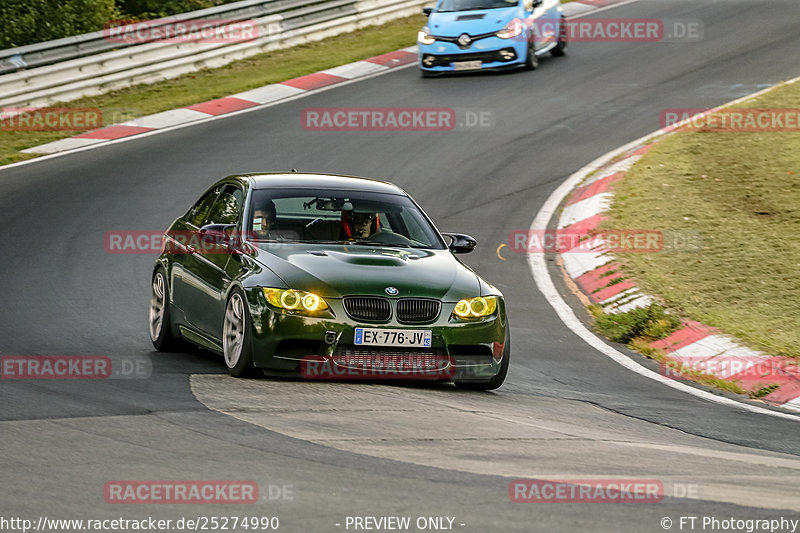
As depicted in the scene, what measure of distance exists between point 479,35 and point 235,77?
4.98 m

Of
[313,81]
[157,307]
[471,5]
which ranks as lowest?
[157,307]

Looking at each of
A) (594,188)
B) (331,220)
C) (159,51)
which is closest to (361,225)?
(331,220)

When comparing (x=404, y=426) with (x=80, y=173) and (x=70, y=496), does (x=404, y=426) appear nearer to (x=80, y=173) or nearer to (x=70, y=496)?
(x=70, y=496)

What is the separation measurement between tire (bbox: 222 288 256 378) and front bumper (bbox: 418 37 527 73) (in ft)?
49.3

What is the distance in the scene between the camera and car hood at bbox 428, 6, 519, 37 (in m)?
23.0

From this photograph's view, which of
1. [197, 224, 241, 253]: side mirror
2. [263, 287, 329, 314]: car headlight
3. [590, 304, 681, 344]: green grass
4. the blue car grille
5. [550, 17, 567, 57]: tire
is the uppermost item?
[550, 17, 567, 57]: tire

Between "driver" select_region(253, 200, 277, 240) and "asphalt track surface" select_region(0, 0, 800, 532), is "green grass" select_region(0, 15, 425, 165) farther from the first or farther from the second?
"driver" select_region(253, 200, 277, 240)

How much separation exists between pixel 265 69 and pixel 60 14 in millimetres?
4117

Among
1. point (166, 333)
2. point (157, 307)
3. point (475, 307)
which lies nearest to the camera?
point (475, 307)

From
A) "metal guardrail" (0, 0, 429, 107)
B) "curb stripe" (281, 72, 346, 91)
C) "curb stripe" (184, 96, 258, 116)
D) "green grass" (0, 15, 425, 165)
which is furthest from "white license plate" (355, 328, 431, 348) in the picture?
"curb stripe" (281, 72, 346, 91)

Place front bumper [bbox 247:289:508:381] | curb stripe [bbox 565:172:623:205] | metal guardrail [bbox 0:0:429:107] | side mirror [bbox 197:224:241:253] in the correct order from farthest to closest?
1. metal guardrail [bbox 0:0:429:107]
2. curb stripe [bbox 565:172:623:205]
3. side mirror [bbox 197:224:241:253]
4. front bumper [bbox 247:289:508:381]

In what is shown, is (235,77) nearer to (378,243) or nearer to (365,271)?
(378,243)

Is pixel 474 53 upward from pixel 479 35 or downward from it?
downward

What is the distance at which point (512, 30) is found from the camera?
912 inches
